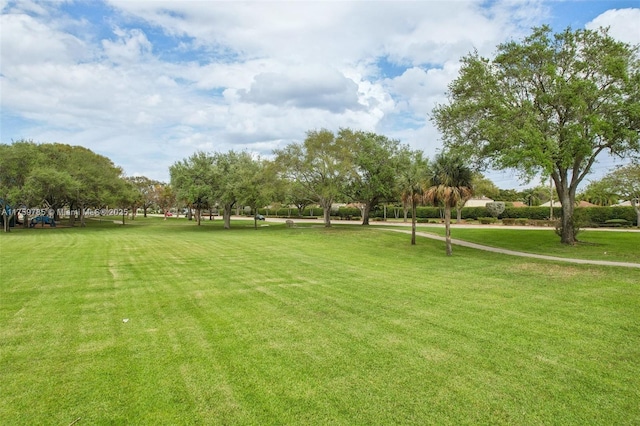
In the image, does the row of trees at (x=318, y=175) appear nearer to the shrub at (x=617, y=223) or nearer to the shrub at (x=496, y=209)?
the shrub at (x=496, y=209)

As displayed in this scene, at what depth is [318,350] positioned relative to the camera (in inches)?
206

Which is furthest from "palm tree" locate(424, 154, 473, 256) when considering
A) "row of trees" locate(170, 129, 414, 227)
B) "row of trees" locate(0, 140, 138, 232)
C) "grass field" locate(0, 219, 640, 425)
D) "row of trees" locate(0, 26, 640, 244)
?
"row of trees" locate(0, 140, 138, 232)

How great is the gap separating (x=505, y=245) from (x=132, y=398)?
20.6 metres

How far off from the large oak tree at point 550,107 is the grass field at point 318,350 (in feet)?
24.1

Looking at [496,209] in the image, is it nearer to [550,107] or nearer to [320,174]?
[320,174]

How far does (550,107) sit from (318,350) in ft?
59.4

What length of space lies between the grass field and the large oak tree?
7.34 metres

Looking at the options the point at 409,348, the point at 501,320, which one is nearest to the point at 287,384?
the point at 409,348

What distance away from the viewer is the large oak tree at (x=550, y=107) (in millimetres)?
15570

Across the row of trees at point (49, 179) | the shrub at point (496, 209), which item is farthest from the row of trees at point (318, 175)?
the shrub at point (496, 209)

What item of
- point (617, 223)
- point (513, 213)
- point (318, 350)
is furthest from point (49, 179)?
point (617, 223)

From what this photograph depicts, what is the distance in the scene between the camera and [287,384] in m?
4.21

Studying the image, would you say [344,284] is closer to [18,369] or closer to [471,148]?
[18,369]

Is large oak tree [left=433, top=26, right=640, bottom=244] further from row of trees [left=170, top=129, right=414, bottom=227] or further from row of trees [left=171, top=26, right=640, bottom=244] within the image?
row of trees [left=170, top=129, right=414, bottom=227]
